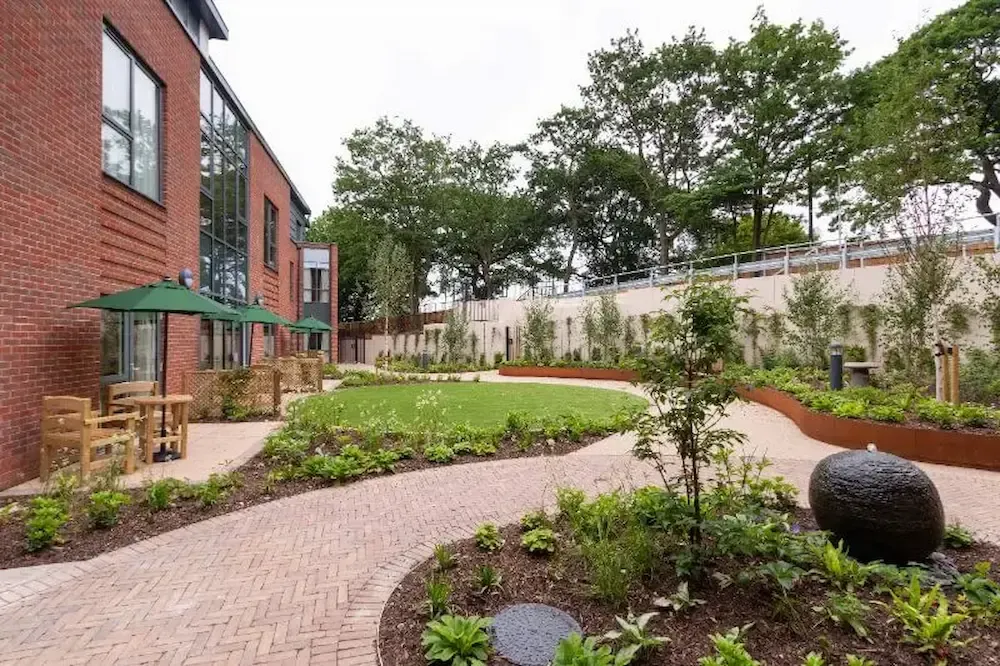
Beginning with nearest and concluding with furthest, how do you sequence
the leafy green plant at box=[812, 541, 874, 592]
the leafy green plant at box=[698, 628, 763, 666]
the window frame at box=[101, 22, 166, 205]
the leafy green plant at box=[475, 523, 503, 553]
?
the leafy green plant at box=[698, 628, 763, 666] < the leafy green plant at box=[812, 541, 874, 592] < the leafy green plant at box=[475, 523, 503, 553] < the window frame at box=[101, 22, 166, 205]

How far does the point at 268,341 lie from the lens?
1722 centimetres

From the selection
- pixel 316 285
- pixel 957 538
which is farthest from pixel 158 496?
pixel 316 285

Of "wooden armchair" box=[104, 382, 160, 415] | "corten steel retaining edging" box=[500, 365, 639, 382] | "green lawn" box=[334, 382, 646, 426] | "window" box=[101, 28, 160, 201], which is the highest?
"window" box=[101, 28, 160, 201]

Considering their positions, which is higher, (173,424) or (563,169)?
(563,169)

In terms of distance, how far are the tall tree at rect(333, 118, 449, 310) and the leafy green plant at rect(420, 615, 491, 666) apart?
3344 centimetres

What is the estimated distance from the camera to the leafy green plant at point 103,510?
4180 millimetres

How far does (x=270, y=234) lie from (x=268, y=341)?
12.1ft

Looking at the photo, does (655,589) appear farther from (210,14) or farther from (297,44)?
(210,14)

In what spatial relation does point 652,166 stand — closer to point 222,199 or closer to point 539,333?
point 539,333

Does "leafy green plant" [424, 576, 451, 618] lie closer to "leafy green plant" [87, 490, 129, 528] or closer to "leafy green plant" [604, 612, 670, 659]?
"leafy green plant" [604, 612, 670, 659]

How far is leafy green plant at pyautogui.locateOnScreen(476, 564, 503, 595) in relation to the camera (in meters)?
3.13

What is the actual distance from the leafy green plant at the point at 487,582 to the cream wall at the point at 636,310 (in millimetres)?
3837

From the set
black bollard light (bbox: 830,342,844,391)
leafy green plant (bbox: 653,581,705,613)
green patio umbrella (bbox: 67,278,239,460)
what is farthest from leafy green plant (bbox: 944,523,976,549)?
green patio umbrella (bbox: 67,278,239,460)

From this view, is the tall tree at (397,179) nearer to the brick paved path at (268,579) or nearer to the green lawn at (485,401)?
the green lawn at (485,401)
